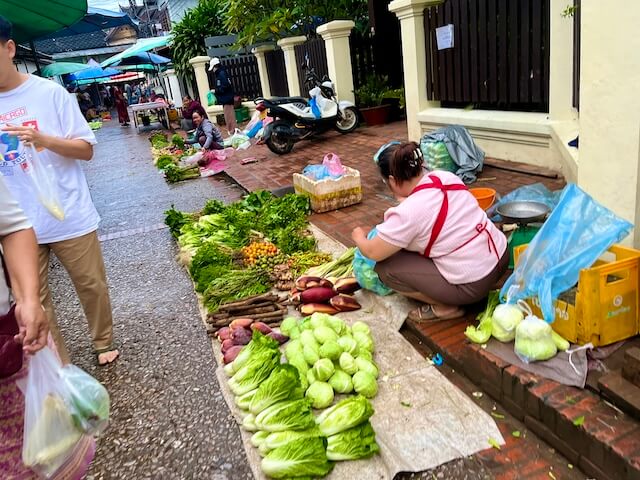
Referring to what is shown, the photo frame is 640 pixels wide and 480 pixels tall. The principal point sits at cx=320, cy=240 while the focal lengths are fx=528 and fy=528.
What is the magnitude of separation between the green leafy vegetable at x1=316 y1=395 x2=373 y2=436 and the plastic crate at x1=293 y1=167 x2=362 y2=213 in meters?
3.68

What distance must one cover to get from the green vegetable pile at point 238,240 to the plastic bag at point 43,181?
1.51m

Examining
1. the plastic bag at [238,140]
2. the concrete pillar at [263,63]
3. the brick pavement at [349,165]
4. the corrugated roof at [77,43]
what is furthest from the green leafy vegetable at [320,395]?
the corrugated roof at [77,43]

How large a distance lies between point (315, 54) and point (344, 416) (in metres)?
12.4

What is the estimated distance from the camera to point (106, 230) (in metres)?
7.59

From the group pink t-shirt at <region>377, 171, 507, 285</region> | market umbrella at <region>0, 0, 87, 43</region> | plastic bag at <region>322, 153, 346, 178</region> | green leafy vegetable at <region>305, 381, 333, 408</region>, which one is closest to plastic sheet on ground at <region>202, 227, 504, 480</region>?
green leafy vegetable at <region>305, 381, 333, 408</region>

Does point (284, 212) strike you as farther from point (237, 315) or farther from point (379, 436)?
point (379, 436)

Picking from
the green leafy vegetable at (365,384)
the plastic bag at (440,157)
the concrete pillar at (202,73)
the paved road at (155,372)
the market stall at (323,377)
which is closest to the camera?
the market stall at (323,377)

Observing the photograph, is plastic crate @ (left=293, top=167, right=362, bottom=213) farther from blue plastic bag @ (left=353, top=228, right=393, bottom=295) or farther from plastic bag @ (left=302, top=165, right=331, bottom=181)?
blue plastic bag @ (left=353, top=228, right=393, bottom=295)

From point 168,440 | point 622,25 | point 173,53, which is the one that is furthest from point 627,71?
point 173,53

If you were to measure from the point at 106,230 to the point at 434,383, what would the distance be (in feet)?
19.7

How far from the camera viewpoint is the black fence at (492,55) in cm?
645

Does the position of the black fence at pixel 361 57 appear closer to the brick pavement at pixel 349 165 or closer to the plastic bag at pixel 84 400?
the brick pavement at pixel 349 165

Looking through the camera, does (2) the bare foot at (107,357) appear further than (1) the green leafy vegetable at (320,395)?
Yes

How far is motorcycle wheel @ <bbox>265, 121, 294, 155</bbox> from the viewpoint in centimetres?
1060
